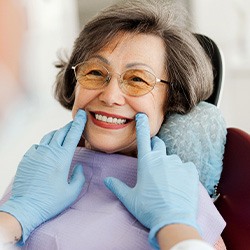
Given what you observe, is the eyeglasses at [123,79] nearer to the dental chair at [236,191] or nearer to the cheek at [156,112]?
the cheek at [156,112]

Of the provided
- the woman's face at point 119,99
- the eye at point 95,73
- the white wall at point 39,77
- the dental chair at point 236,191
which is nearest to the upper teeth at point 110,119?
the woman's face at point 119,99

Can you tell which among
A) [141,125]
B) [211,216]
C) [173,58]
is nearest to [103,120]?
[141,125]

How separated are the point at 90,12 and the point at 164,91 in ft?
8.42

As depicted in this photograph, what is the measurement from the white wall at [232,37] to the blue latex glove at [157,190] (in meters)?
2.41

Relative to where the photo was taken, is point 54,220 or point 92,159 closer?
point 54,220

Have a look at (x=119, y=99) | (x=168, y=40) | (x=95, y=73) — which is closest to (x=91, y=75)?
(x=95, y=73)

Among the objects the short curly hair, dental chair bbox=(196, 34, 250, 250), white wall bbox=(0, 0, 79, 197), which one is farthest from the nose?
white wall bbox=(0, 0, 79, 197)

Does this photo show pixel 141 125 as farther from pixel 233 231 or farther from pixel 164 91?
pixel 233 231

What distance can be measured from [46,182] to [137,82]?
13.6 inches

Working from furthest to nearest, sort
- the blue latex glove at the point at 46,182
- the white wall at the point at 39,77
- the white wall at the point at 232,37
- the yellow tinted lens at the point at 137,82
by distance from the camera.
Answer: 1. the white wall at the point at 232,37
2. the white wall at the point at 39,77
3. the yellow tinted lens at the point at 137,82
4. the blue latex glove at the point at 46,182

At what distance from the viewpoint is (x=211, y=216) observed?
48.1 inches

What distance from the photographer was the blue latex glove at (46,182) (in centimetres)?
119

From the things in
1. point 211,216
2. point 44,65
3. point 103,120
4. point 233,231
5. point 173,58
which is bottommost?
point 44,65

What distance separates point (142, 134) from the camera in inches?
50.6
